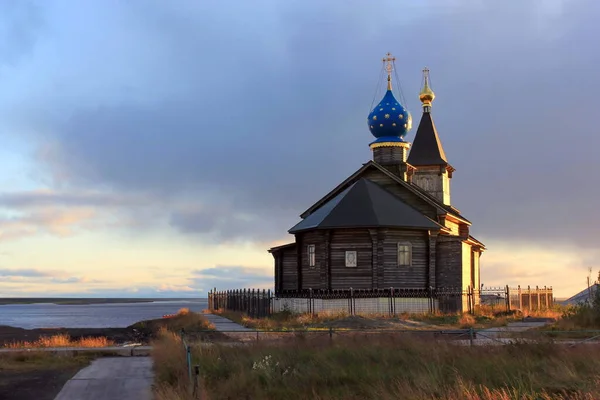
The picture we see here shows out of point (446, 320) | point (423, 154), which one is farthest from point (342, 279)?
point (423, 154)

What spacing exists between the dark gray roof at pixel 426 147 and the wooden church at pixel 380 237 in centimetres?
703

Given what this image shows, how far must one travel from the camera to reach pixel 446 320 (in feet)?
107

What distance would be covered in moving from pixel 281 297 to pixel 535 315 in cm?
1451

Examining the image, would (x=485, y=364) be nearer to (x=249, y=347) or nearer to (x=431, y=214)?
(x=249, y=347)

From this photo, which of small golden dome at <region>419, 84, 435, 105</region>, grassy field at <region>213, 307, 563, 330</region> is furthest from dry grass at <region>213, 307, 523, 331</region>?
small golden dome at <region>419, 84, 435, 105</region>

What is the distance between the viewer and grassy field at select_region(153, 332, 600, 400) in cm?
1084

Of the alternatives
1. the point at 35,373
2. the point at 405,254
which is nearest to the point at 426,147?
the point at 405,254

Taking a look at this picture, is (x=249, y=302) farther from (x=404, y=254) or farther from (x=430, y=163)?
(x=430, y=163)

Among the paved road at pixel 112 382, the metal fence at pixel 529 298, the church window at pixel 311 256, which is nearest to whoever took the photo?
the paved road at pixel 112 382

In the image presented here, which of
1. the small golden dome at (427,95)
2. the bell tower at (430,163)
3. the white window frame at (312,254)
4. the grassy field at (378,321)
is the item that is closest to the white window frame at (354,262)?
the white window frame at (312,254)

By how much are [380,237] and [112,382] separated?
23520mm

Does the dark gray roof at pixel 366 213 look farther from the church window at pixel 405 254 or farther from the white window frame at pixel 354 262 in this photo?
the white window frame at pixel 354 262

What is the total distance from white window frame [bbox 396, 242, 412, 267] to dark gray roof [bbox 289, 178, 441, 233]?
1.26m

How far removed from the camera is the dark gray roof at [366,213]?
36.5 metres
